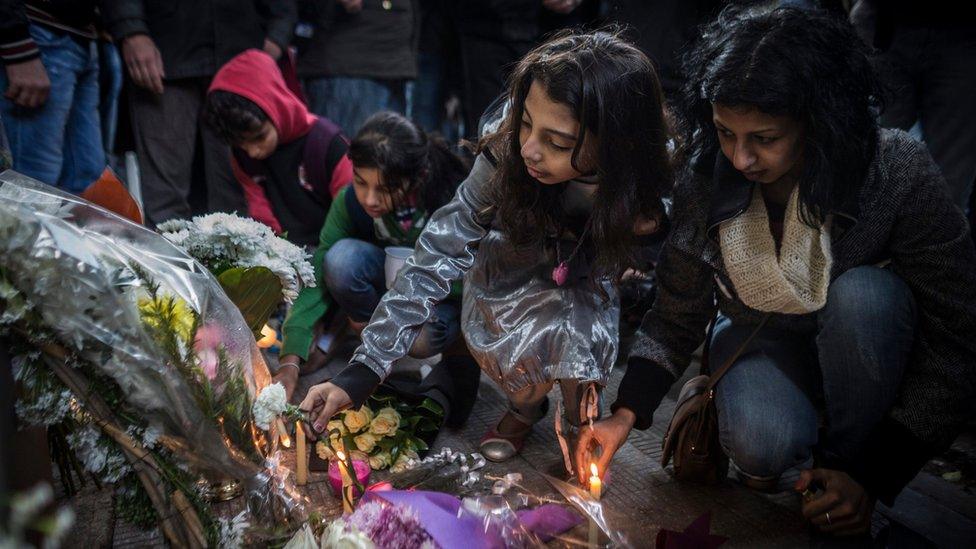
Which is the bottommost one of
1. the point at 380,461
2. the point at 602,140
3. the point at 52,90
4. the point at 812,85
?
the point at 380,461

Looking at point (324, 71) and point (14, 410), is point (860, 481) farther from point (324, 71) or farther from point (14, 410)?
point (324, 71)

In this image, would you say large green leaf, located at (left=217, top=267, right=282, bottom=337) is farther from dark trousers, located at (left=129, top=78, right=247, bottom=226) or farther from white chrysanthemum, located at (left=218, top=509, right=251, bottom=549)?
dark trousers, located at (left=129, top=78, right=247, bottom=226)

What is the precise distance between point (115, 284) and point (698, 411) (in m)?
1.45

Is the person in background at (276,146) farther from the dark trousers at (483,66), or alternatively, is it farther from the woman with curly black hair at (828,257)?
the woman with curly black hair at (828,257)

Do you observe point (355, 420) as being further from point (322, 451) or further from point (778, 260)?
point (778, 260)

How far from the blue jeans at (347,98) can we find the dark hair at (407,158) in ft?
3.02

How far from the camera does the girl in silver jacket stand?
1665 millimetres

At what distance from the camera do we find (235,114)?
295 cm

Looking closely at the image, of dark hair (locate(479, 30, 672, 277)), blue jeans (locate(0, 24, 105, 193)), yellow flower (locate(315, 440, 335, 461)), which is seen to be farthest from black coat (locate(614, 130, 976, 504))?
blue jeans (locate(0, 24, 105, 193))

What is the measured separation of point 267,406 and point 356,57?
2629 mm

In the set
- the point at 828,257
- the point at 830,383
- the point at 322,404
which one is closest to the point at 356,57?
the point at 322,404

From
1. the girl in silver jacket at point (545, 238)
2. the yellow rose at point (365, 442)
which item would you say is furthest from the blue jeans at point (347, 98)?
the yellow rose at point (365, 442)

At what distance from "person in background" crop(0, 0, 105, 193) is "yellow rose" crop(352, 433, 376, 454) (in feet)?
6.09

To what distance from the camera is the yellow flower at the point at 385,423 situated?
2025 mm
